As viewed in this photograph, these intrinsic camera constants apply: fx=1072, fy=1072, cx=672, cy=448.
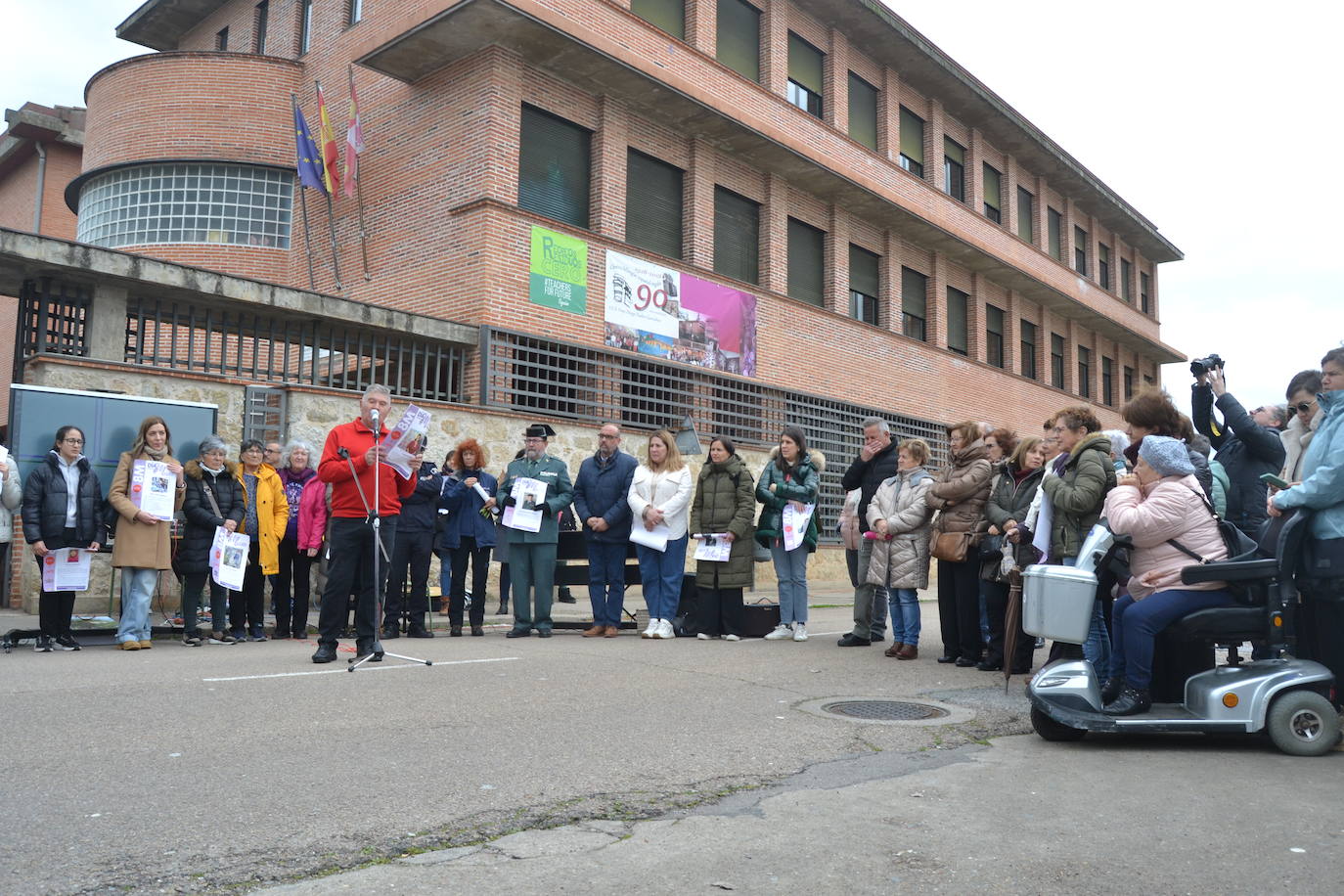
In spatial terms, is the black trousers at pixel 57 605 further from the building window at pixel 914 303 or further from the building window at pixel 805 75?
the building window at pixel 914 303

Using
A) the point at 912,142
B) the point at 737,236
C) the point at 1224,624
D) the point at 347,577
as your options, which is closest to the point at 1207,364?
the point at 1224,624

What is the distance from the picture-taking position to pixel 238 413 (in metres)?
12.7

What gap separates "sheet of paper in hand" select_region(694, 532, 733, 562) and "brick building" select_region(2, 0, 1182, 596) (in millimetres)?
5830

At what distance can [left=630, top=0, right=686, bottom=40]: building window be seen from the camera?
752 inches

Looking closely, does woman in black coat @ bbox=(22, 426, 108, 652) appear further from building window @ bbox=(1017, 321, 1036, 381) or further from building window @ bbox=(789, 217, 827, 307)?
building window @ bbox=(1017, 321, 1036, 381)

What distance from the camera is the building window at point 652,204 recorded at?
61.2 feet

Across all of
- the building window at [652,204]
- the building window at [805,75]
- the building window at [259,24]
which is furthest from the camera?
the building window at [805,75]

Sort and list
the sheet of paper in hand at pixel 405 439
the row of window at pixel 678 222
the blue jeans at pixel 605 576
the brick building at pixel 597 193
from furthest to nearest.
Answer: the row of window at pixel 678 222, the brick building at pixel 597 193, the blue jeans at pixel 605 576, the sheet of paper in hand at pixel 405 439

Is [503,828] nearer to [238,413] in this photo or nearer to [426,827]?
[426,827]

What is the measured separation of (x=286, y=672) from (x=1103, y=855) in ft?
18.2

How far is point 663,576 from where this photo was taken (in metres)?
10.2

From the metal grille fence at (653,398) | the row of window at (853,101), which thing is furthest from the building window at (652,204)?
the row of window at (853,101)

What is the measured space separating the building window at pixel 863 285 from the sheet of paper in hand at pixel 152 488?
1694 cm

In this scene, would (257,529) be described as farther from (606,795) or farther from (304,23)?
(304,23)
